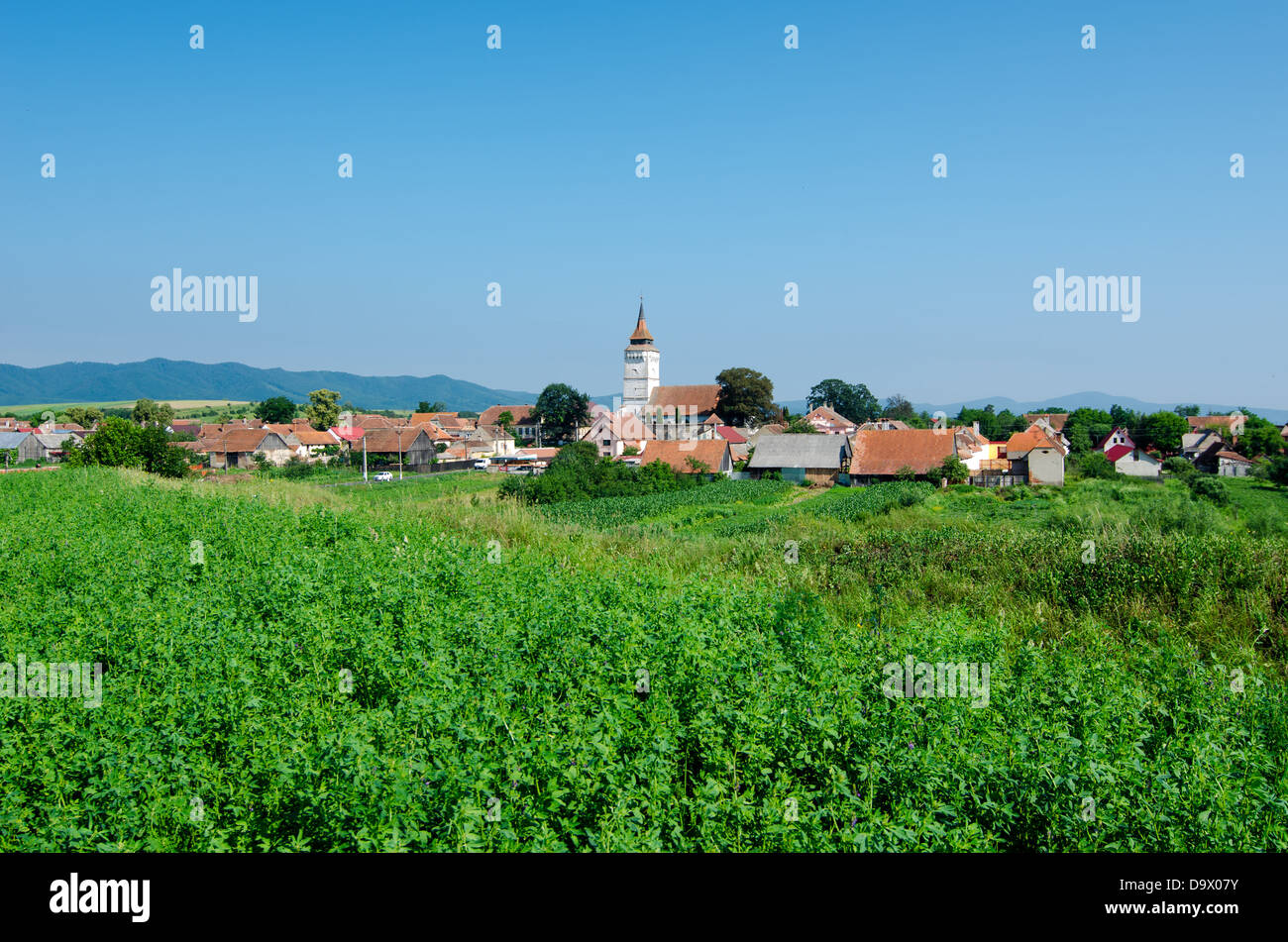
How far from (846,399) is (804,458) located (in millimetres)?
78228

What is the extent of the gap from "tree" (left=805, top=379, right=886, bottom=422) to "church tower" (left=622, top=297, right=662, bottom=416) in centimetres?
3604

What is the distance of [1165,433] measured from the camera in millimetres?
86812

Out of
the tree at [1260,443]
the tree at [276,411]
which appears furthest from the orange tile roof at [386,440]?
the tree at [1260,443]

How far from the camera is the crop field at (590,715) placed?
4.04 meters

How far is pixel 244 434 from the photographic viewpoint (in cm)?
6944

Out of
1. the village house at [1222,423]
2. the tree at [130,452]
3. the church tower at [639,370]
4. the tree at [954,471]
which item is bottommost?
the tree at [954,471]

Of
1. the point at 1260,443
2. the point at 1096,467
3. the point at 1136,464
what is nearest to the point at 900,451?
the point at 1096,467

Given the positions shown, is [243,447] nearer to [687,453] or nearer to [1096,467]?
[687,453]

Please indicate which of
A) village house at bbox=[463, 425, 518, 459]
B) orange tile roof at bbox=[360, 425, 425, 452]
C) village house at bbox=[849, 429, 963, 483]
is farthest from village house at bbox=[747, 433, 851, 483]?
village house at bbox=[463, 425, 518, 459]

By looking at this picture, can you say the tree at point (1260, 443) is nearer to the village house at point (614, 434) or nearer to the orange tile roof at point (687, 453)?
the orange tile roof at point (687, 453)
